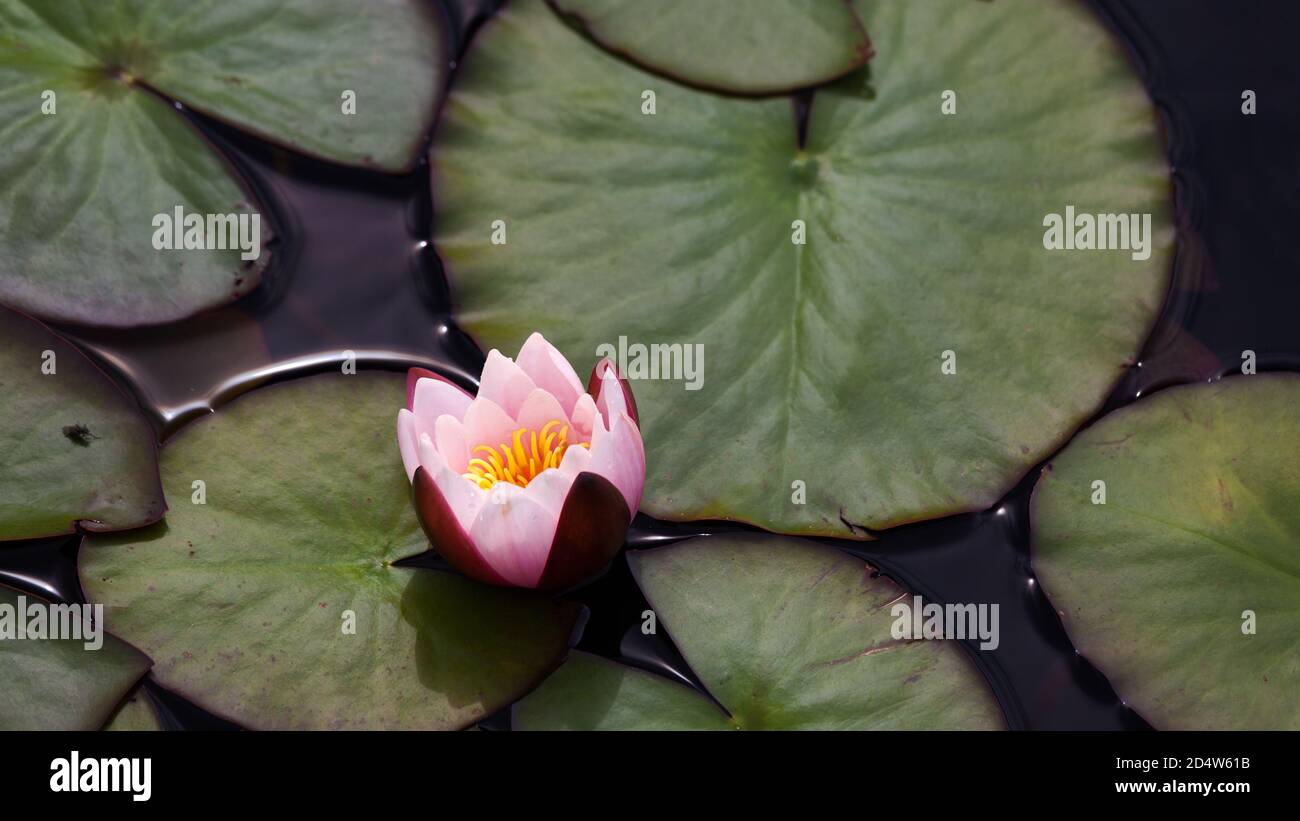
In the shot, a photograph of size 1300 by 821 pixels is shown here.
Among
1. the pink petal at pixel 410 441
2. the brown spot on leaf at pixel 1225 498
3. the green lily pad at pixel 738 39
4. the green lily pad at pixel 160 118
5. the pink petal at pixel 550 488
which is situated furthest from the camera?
the green lily pad at pixel 738 39

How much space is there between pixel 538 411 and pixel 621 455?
24cm

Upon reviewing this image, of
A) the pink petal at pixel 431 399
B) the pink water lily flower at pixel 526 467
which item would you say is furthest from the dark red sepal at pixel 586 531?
the pink petal at pixel 431 399

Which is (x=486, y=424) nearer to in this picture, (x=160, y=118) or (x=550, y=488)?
(x=550, y=488)

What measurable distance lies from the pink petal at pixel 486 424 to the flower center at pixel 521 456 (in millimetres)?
13

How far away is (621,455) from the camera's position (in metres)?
2.09

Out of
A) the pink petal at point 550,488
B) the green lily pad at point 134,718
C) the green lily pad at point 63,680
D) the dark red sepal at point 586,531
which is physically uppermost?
the pink petal at point 550,488

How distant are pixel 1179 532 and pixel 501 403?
156 centimetres

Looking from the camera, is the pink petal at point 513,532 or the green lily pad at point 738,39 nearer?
the pink petal at point 513,532

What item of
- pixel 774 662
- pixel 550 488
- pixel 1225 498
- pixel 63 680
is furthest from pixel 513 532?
pixel 1225 498

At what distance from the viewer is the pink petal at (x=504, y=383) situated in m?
2.21

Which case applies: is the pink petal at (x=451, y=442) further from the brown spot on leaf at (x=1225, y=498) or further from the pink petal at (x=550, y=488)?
the brown spot on leaf at (x=1225, y=498)

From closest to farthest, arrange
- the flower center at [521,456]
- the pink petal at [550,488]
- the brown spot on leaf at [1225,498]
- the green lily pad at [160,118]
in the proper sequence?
the pink petal at [550,488]
the flower center at [521,456]
the brown spot on leaf at [1225,498]
the green lily pad at [160,118]

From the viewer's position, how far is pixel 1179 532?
2.32 meters

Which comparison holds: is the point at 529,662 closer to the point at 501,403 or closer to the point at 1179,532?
the point at 501,403
